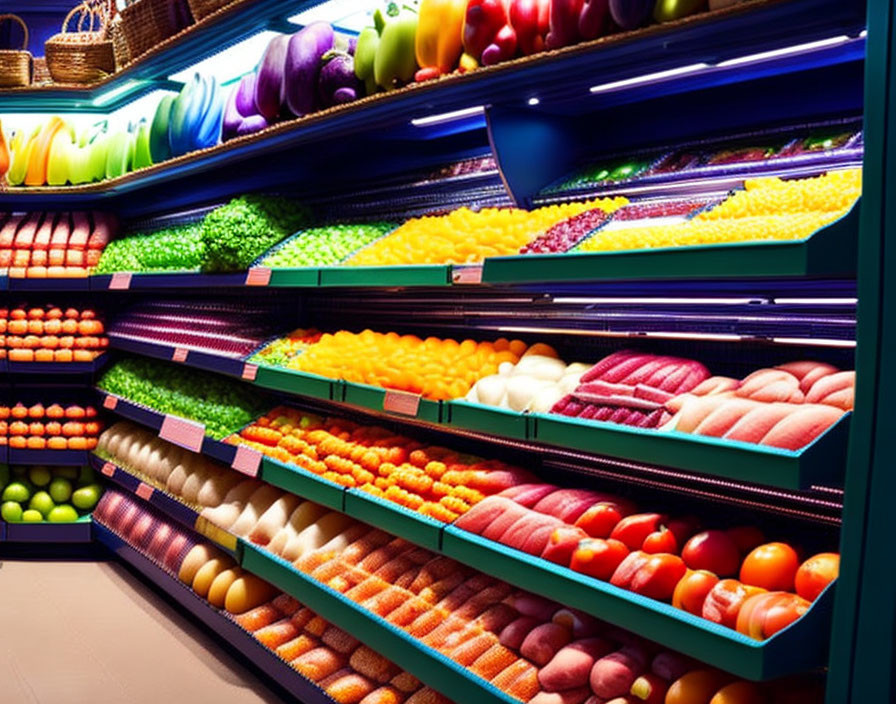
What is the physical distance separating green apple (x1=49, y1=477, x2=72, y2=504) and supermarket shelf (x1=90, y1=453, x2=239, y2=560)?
9.4 inches

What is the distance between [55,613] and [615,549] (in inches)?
143

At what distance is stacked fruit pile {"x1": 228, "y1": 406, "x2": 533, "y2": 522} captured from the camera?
3.32 meters

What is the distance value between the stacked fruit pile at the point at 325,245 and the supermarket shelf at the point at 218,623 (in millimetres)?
1554

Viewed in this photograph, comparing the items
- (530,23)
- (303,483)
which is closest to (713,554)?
(530,23)

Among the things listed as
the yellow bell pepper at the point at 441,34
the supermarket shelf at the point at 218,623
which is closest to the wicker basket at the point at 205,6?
the yellow bell pepper at the point at 441,34

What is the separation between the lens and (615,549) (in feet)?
8.52

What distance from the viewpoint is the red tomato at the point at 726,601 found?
222cm

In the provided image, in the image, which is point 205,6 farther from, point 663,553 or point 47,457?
point 663,553

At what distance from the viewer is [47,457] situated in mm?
6422

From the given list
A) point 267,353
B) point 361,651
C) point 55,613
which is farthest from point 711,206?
point 55,613

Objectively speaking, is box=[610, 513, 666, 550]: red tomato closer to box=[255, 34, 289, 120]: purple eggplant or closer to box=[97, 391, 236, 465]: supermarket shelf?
box=[97, 391, 236, 465]: supermarket shelf

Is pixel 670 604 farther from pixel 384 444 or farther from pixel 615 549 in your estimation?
pixel 384 444

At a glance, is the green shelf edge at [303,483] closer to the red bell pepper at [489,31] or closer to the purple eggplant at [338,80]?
the purple eggplant at [338,80]

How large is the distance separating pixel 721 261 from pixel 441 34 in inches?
66.3
